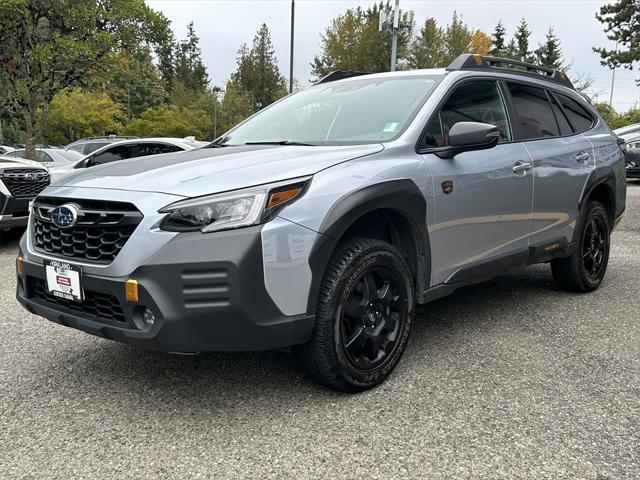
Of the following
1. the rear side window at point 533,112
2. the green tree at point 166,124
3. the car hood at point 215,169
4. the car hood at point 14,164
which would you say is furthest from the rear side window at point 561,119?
the green tree at point 166,124

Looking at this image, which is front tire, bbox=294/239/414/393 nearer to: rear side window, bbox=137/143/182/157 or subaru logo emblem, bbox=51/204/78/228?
subaru logo emblem, bbox=51/204/78/228

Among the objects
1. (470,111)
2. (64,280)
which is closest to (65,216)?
(64,280)

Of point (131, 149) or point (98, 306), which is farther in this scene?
point (131, 149)

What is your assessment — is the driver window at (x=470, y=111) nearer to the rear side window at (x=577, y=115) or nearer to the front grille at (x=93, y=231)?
the rear side window at (x=577, y=115)

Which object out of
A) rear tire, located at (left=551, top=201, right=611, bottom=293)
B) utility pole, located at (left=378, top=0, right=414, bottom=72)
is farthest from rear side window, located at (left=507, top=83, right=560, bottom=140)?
utility pole, located at (left=378, top=0, right=414, bottom=72)

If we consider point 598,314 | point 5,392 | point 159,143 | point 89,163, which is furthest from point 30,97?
point 598,314

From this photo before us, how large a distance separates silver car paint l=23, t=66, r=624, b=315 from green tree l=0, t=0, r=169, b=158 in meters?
12.3

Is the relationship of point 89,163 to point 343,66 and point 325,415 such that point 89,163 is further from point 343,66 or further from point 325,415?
point 343,66

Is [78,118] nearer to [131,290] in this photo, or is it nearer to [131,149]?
[131,149]

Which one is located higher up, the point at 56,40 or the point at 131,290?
the point at 56,40

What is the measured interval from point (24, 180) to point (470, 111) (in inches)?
223

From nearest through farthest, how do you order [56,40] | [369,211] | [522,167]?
1. [369,211]
2. [522,167]
3. [56,40]

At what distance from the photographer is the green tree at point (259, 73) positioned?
2849 inches

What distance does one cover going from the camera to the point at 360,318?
2773 mm
